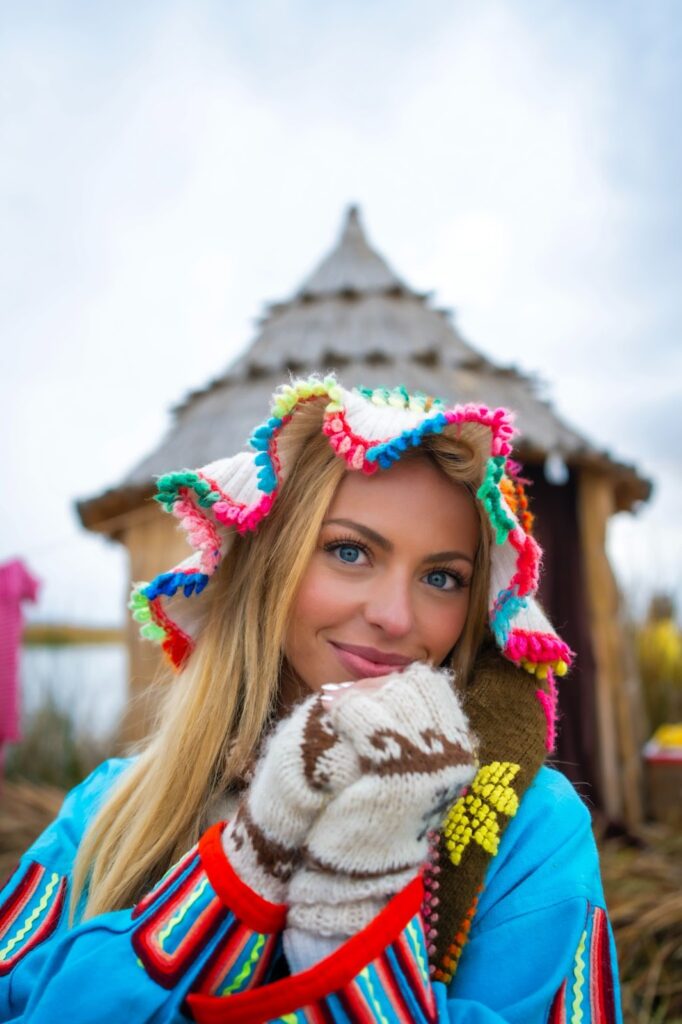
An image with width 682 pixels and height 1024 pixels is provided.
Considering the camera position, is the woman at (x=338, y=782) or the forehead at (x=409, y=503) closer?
the woman at (x=338, y=782)

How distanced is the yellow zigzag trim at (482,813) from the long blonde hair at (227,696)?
1.02ft

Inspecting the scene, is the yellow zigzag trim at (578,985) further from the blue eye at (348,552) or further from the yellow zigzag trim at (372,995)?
the blue eye at (348,552)

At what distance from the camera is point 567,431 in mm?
5496

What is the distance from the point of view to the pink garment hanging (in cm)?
429

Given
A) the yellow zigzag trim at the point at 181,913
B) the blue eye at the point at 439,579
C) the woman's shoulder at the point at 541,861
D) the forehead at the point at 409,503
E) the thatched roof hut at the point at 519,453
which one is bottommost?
the yellow zigzag trim at the point at 181,913

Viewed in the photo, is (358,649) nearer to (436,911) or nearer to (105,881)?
(436,911)

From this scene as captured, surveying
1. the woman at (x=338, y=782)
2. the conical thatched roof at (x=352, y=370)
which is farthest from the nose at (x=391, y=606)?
the conical thatched roof at (x=352, y=370)

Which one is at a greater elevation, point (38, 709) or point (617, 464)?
point (617, 464)

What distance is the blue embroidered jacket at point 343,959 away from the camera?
1.04 metres

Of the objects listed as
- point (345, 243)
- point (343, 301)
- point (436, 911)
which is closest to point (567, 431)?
point (343, 301)

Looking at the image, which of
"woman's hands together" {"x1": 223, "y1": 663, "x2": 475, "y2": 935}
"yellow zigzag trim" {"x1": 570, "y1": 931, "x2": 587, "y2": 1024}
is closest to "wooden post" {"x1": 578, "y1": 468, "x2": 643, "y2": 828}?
"yellow zigzag trim" {"x1": 570, "y1": 931, "x2": 587, "y2": 1024}

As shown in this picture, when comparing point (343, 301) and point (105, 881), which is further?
point (343, 301)

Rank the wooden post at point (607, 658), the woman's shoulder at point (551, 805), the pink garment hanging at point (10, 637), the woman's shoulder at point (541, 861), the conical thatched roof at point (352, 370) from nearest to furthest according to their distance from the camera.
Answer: the woman's shoulder at point (541, 861) < the woman's shoulder at point (551, 805) < the pink garment hanging at point (10, 637) < the conical thatched roof at point (352, 370) < the wooden post at point (607, 658)

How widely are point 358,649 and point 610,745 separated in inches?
170
